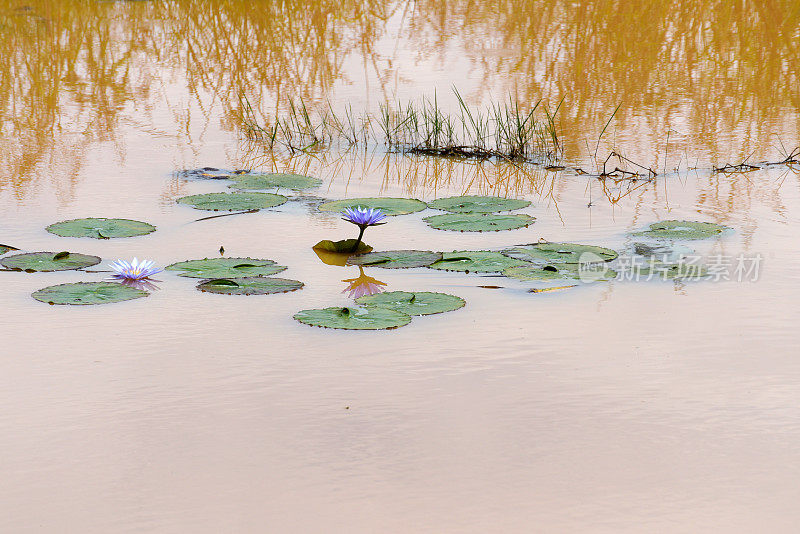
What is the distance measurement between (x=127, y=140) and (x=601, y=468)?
4.78 meters

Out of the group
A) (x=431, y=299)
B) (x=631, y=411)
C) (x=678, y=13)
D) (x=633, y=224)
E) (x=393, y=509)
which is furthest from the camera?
(x=678, y=13)

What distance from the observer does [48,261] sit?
3928 mm

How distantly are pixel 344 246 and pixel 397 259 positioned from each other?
9.8 inches

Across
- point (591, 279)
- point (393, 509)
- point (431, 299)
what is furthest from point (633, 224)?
point (393, 509)

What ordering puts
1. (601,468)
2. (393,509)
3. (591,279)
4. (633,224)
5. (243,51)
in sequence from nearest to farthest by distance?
(393,509) < (601,468) < (591,279) < (633,224) < (243,51)

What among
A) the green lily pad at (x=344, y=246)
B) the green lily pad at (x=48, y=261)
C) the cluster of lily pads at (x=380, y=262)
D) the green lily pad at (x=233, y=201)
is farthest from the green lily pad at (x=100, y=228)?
the green lily pad at (x=344, y=246)

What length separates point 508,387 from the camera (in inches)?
114

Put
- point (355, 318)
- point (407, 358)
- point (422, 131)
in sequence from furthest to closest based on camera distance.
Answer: point (422, 131), point (355, 318), point (407, 358)

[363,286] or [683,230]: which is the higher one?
[683,230]

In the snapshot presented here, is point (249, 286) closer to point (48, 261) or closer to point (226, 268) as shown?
point (226, 268)

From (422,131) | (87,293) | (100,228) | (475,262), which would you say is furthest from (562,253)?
(422,131)

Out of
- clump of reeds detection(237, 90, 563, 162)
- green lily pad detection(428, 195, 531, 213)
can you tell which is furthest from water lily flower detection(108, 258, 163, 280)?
clump of reeds detection(237, 90, 563, 162)

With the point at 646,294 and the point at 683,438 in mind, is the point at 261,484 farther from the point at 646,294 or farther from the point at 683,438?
the point at 646,294

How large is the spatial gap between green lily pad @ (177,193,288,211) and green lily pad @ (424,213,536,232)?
81 centimetres
